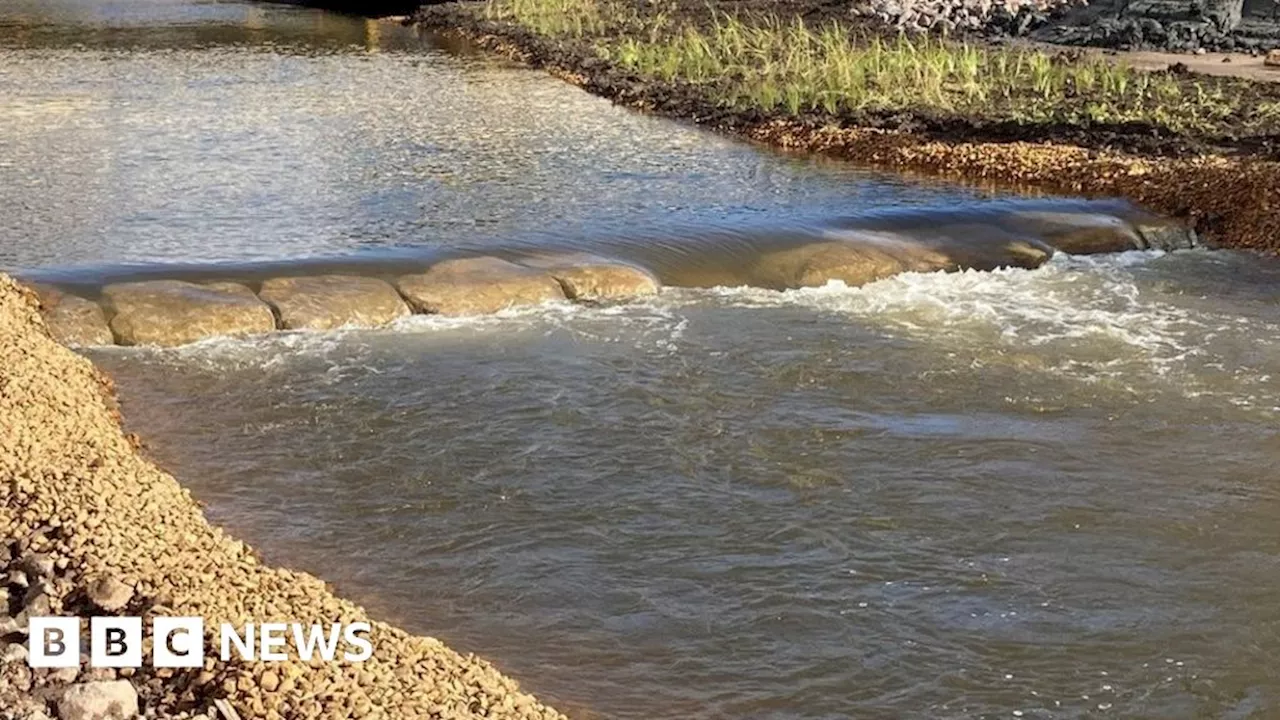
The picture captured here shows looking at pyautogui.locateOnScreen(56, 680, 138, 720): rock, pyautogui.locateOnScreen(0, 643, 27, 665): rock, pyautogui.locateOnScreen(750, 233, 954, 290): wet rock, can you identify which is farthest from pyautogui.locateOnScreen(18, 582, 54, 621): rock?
pyautogui.locateOnScreen(750, 233, 954, 290): wet rock

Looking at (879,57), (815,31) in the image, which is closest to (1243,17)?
(815,31)

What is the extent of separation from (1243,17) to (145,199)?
1908 centimetres

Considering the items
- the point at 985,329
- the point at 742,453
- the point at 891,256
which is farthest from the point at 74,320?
the point at 891,256

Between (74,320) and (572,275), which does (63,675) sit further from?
(572,275)

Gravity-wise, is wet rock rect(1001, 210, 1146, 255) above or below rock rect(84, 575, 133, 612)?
above

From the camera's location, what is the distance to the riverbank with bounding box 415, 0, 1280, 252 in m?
12.0

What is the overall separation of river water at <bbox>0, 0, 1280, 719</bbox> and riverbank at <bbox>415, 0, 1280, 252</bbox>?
3.69ft

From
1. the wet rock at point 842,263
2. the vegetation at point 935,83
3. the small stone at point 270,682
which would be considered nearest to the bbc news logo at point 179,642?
the small stone at point 270,682

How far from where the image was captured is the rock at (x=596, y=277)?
9141 millimetres

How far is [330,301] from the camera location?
8508 millimetres

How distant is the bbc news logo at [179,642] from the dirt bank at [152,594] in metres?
0.04

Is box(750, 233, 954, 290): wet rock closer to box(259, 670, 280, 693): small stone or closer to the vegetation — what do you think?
the vegetation

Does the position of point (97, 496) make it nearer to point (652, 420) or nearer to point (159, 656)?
point (159, 656)

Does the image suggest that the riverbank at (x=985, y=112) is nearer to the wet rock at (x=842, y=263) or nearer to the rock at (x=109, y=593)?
the wet rock at (x=842, y=263)
